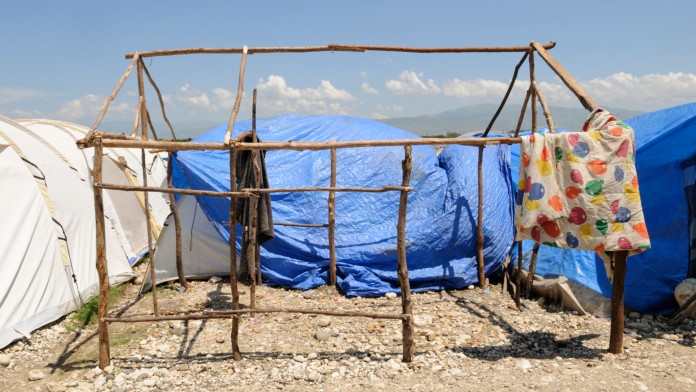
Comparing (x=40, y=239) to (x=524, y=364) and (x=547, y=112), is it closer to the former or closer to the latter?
(x=524, y=364)

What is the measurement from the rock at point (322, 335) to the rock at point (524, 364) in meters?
1.98

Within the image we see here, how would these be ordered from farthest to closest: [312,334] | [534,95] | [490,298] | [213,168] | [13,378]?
1. [213,168]
2. [490,298]
3. [534,95]
4. [312,334]
5. [13,378]

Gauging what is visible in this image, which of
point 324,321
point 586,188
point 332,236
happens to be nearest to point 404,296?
point 324,321

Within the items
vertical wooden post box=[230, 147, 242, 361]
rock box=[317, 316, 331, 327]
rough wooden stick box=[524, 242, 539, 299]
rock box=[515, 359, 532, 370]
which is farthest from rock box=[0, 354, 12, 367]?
rough wooden stick box=[524, 242, 539, 299]

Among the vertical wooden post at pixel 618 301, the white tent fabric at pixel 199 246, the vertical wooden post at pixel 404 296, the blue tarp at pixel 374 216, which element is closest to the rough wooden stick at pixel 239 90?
the vertical wooden post at pixel 404 296

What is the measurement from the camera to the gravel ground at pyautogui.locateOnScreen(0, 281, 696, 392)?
4.28 meters

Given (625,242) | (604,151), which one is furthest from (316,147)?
(625,242)

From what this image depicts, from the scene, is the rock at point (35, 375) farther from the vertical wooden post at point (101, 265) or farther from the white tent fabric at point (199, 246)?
the white tent fabric at point (199, 246)

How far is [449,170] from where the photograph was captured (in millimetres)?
7449

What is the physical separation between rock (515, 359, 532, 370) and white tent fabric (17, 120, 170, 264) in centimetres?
643

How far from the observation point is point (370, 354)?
16.0ft

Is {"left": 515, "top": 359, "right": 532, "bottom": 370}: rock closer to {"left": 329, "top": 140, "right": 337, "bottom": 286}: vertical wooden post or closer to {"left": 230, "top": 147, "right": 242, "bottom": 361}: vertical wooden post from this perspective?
{"left": 230, "top": 147, "right": 242, "bottom": 361}: vertical wooden post

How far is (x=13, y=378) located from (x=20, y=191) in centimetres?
226

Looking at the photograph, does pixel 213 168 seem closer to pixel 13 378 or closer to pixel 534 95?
pixel 13 378
